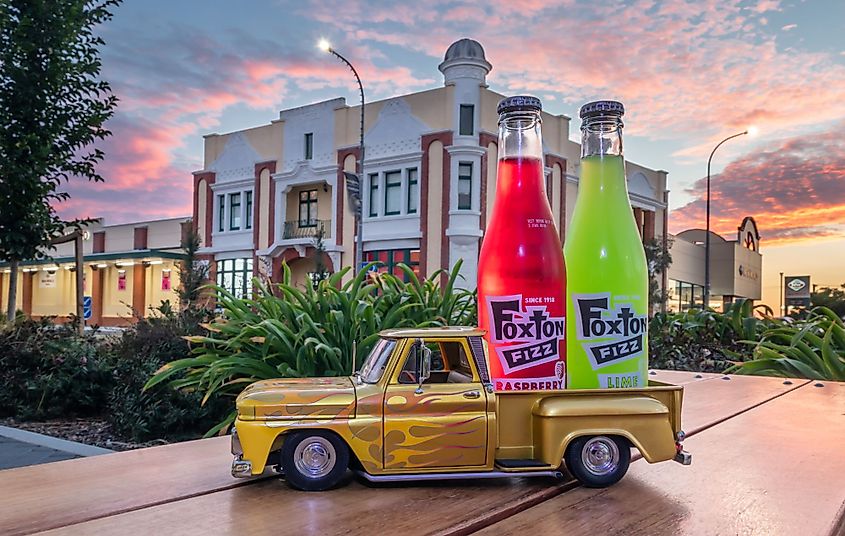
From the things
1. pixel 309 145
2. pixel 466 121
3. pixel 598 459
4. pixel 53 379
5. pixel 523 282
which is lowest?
pixel 53 379

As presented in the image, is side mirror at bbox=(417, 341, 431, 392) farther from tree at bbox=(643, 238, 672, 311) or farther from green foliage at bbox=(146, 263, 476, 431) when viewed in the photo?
tree at bbox=(643, 238, 672, 311)

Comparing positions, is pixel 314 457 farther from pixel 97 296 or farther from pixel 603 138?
pixel 97 296

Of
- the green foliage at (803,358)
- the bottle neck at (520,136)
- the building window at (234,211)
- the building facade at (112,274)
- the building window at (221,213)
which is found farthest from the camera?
the building facade at (112,274)

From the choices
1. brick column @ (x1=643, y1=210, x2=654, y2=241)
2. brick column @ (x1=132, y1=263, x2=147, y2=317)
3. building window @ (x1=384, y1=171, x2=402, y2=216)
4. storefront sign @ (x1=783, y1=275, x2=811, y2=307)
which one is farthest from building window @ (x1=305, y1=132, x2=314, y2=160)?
storefront sign @ (x1=783, y1=275, x2=811, y2=307)

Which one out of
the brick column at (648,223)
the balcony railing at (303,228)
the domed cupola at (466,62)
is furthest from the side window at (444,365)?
the brick column at (648,223)

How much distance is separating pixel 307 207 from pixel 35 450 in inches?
1043

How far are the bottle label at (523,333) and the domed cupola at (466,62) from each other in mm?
24877

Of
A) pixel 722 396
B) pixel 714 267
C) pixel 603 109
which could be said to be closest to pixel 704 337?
pixel 722 396

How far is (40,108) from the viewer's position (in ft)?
29.6

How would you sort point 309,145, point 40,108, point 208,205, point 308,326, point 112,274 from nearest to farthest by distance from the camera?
point 308,326, point 40,108, point 309,145, point 208,205, point 112,274

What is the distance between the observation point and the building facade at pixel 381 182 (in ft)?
81.8

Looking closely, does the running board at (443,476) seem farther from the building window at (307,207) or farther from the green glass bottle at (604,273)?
the building window at (307,207)

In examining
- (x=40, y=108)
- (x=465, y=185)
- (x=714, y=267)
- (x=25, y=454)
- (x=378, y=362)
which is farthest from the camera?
(x=714, y=267)

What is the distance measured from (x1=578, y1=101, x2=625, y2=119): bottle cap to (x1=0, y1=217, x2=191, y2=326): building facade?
32038mm
